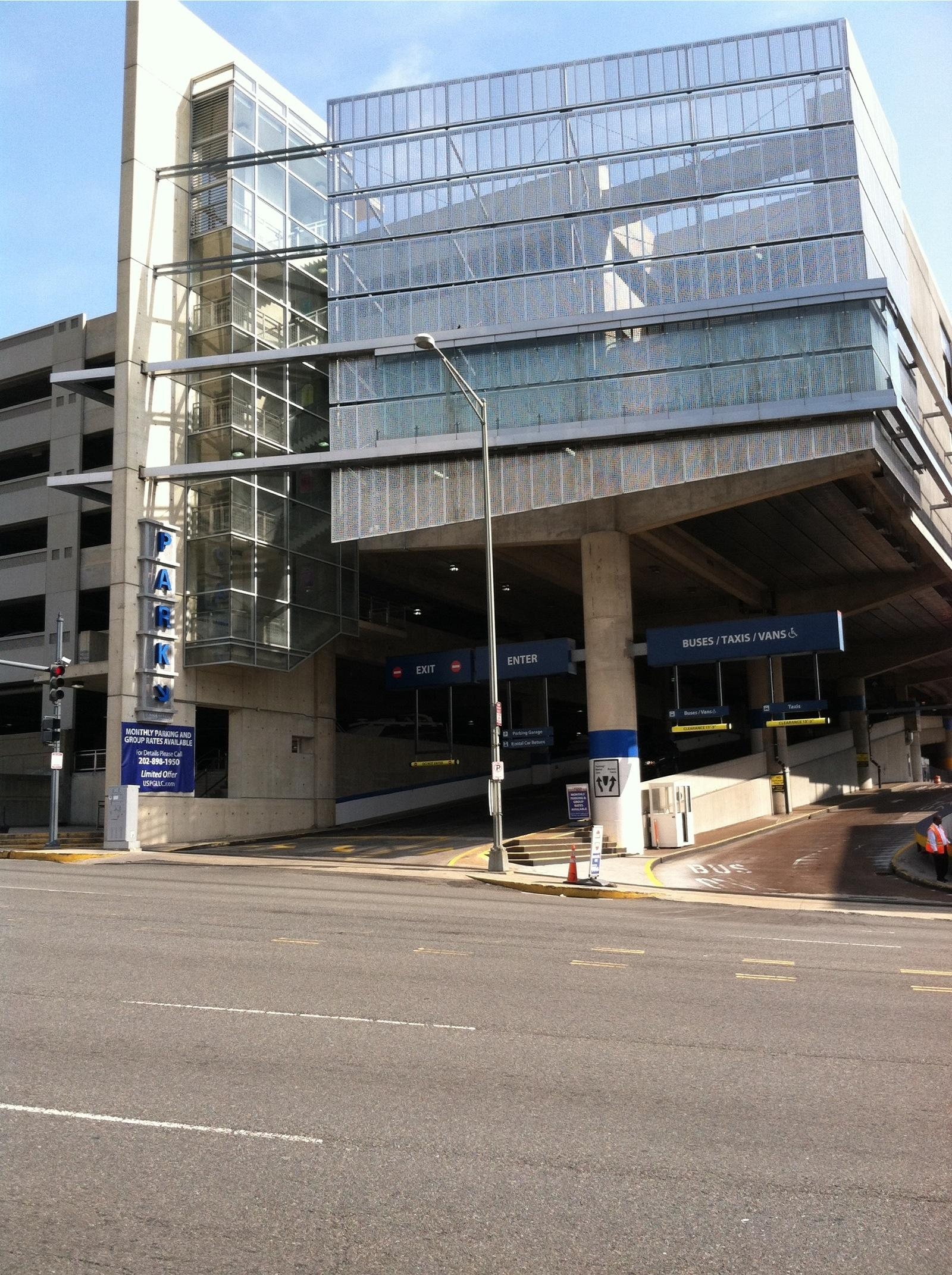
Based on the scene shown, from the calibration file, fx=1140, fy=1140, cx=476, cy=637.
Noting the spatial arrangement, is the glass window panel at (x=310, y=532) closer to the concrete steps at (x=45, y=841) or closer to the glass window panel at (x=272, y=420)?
the glass window panel at (x=272, y=420)

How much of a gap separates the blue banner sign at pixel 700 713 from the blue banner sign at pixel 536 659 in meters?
3.70

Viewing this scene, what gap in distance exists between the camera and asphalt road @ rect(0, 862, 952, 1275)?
4914 mm

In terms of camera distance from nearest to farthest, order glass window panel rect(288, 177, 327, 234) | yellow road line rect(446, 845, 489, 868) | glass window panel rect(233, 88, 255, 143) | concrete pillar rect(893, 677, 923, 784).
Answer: yellow road line rect(446, 845, 489, 868), glass window panel rect(233, 88, 255, 143), glass window panel rect(288, 177, 327, 234), concrete pillar rect(893, 677, 923, 784)

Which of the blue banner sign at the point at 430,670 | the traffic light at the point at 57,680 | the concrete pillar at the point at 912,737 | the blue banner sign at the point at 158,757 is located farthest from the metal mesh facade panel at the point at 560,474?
the concrete pillar at the point at 912,737

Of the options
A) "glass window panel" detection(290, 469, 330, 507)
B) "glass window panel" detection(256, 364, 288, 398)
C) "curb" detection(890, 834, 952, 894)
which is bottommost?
"curb" detection(890, 834, 952, 894)

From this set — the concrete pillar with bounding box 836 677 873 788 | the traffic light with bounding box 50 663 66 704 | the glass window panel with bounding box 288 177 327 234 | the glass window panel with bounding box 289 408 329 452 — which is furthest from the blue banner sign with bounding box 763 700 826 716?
the concrete pillar with bounding box 836 677 873 788

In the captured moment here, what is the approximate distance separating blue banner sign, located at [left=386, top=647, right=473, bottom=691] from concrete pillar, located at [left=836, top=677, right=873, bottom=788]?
32985 mm

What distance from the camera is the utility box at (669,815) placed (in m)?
35.2

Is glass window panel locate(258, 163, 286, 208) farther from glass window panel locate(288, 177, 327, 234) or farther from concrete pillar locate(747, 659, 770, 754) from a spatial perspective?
concrete pillar locate(747, 659, 770, 754)

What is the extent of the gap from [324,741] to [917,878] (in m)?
24.7

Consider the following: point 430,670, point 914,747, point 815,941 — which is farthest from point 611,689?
point 914,747

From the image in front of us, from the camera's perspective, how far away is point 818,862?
30.1 metres

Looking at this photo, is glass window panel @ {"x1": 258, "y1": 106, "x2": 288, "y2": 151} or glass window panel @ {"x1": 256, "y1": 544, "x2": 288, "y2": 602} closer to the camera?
glass window panel @ {"x1": 256, "y1": 544, "x2": 288, "y2": 602}

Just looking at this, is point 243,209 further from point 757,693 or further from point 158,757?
point 757,693
